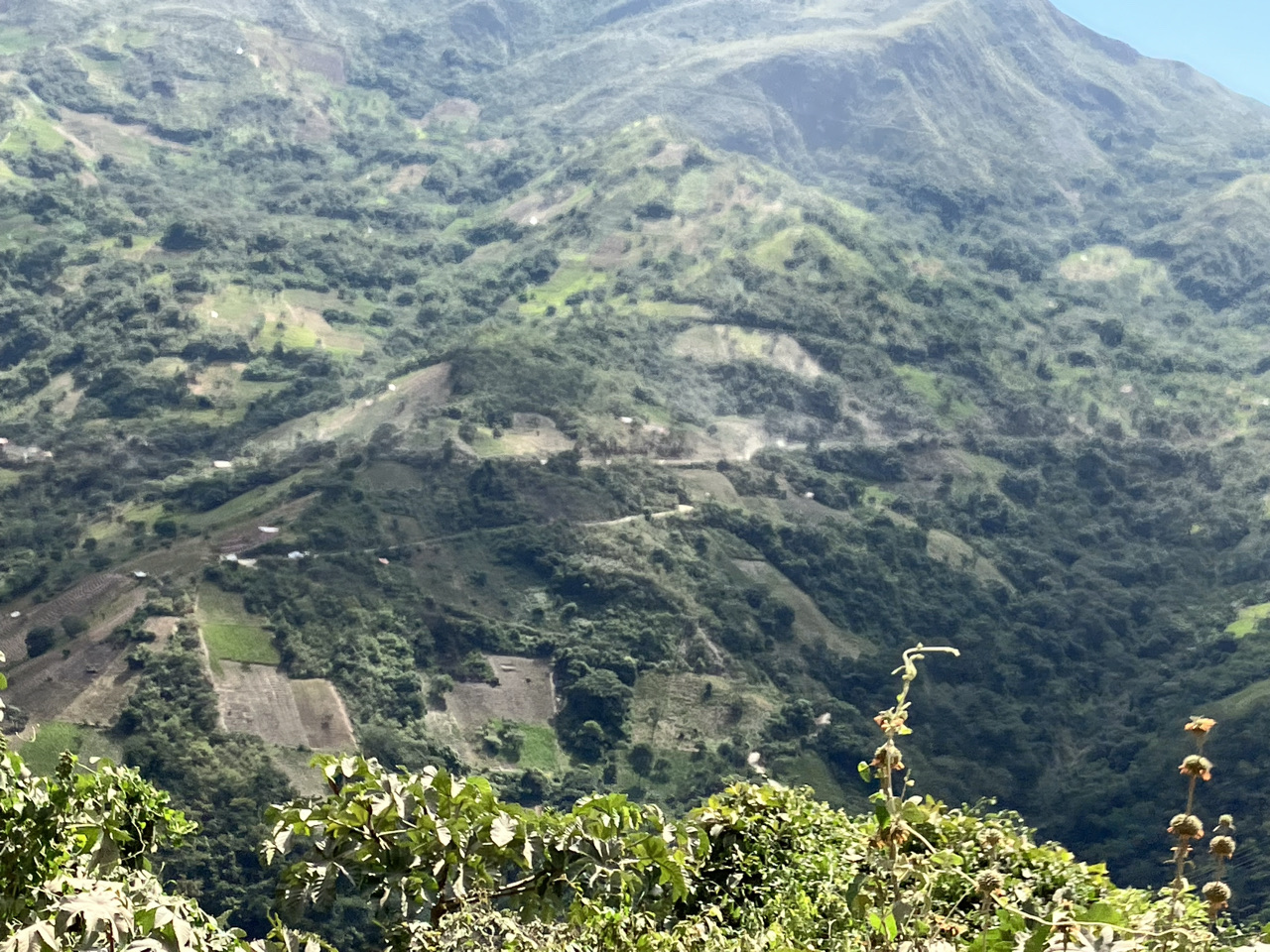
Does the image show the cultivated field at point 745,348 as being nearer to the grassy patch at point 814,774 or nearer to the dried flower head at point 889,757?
the grassy patch at point 814,774

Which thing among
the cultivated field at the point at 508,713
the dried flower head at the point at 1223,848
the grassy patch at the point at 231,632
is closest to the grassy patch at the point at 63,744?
the grassy patch at the point at 231,632

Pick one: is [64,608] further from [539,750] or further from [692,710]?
[692,710]

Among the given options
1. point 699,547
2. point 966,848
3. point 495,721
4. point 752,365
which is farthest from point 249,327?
point 966,848

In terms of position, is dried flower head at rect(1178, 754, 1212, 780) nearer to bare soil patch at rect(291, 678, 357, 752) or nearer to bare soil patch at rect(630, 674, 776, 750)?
bare soil patch at rect(291, 678, 357, 752)

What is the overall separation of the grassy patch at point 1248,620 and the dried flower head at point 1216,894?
128m

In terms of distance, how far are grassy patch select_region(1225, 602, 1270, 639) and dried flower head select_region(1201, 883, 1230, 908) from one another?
128 meters

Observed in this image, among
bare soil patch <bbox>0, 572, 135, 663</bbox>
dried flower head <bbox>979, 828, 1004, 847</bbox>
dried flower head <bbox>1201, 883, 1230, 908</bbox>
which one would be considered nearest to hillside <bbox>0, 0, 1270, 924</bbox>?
bare soil patch <bbox>0, 572, 135, 663</bbox>

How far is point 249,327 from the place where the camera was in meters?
178

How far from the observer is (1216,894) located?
28.7ft

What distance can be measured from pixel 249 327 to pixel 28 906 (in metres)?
173

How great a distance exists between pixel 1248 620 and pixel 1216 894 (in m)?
133

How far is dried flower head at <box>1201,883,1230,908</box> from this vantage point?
8.66m

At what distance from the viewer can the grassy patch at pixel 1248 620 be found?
129m

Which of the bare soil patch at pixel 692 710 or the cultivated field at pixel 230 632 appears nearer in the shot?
the cultivated field at pixel 230 632
